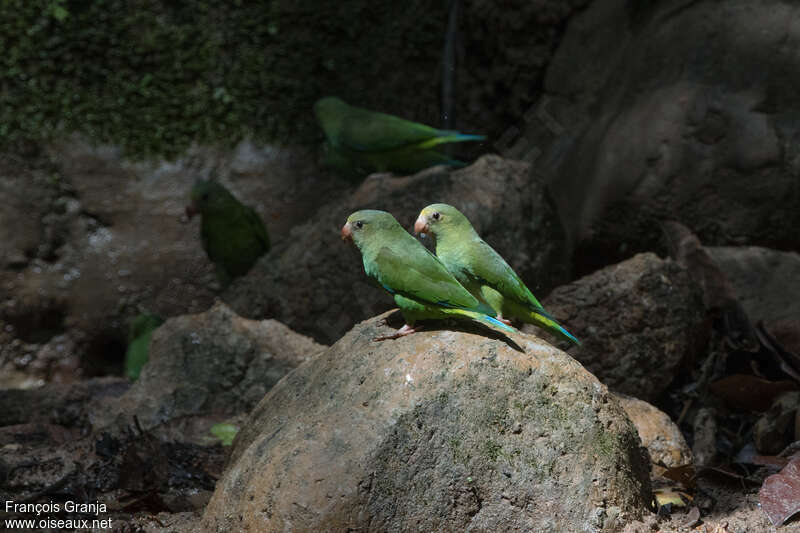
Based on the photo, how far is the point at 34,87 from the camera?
6.84 m

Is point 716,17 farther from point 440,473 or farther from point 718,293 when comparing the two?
point 440,473

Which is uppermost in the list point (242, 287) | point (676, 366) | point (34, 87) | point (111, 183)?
point (34, 87)

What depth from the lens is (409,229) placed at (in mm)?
4445

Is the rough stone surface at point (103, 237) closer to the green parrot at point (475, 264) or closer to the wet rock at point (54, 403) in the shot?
the wet rock at point (54, 403)

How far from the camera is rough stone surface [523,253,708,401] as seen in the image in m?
3.88

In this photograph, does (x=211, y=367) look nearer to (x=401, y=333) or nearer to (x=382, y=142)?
(x=401, y=333)

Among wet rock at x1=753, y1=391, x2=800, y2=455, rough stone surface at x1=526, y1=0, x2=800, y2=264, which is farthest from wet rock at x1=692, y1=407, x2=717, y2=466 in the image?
rough stone surface at x1=526, y1=0, x2=800, y2=264

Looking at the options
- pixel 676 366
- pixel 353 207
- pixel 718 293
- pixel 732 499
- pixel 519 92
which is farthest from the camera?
pixel 519 92

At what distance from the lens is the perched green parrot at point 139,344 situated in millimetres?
5391

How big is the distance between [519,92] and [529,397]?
4.49 m

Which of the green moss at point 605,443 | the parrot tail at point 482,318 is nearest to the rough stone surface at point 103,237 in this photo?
the parrot tail at point 482,318

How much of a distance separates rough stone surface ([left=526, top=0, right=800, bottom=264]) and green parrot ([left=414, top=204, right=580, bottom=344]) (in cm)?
248

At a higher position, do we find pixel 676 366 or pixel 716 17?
pixel 716 17

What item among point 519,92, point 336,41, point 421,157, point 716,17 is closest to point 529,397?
point 421,157
